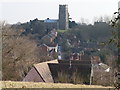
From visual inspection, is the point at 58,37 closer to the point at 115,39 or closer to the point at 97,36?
the point at 97,36

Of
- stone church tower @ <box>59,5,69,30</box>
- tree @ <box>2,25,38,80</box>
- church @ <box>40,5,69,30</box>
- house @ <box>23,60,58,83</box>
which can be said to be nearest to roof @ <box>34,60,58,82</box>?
house @ <box>23,60,58,83</box>

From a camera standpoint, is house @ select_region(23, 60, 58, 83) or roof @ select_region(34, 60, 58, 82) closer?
house @ select_region(23, 60, 58, 83)

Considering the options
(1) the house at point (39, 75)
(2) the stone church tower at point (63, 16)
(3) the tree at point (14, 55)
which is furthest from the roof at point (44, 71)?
(2) the stone church tower at point (63, 16)

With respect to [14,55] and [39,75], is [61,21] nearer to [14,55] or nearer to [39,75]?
[14,55]

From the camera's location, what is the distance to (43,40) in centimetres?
6644

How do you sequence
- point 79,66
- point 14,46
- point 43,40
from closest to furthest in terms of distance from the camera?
point 14,46 → point 79,66 → point 43,40

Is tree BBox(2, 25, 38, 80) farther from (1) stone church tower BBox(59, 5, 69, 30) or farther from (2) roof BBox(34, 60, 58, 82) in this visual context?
(1) stone church tower BBox(59, 5, 69, 30)

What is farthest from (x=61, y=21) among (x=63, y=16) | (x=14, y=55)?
(x=14, y=55)

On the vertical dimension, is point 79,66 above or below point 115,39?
below

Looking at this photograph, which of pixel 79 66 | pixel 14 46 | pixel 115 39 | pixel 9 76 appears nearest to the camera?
pixel 115 39

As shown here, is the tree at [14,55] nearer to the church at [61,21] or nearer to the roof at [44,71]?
the roof at [44,71]

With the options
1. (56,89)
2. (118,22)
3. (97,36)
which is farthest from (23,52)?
(97,36)

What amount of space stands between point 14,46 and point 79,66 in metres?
5.56

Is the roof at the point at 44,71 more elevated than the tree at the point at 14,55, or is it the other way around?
the tree at the point at 14,55
